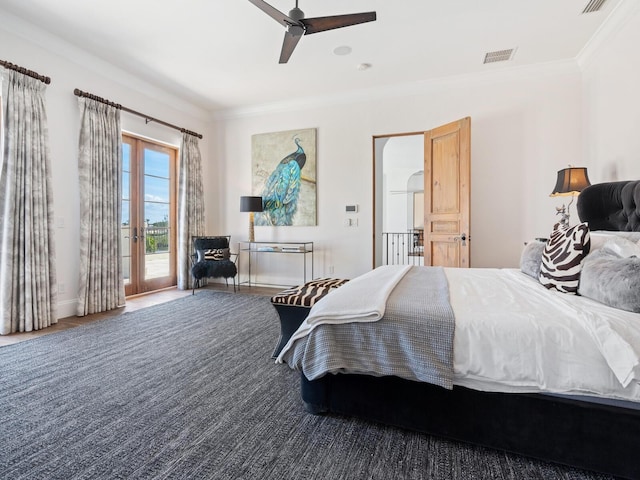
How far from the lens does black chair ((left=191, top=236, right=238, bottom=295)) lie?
4832 mm

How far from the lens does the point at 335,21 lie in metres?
2.42

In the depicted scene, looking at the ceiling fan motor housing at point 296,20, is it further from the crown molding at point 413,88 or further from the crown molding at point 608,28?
the crown molding at point 608,28

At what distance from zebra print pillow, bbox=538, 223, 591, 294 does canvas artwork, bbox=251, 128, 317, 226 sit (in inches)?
142

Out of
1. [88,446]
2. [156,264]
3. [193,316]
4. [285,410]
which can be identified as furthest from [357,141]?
[88,446]

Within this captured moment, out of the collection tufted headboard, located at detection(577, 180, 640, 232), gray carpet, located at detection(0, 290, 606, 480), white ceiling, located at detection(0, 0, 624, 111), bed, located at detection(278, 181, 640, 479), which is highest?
white ceiling, located at detection(0, 0, 624, 111)

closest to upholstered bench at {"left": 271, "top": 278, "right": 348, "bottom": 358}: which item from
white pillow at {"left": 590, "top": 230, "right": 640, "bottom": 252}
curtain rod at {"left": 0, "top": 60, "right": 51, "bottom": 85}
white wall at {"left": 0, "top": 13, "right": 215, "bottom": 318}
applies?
white pillow at {"left": 590, "top": 230, "right": 640, "bottom": 252}

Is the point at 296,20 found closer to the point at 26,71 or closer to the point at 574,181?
the point at 26,71

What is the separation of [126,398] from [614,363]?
2413 millimetres

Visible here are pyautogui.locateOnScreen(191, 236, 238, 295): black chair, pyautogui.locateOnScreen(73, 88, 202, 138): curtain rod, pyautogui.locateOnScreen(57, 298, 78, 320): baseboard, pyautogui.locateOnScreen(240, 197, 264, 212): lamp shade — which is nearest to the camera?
pyautogui.locateOnScreen(57, 298, 78, 320): baseboard

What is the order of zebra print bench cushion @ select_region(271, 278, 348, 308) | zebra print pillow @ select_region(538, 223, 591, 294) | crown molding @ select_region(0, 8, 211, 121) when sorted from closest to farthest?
zebra print pillow @ select_region(538, 223, 591, 294) → zebra print bench cushion @ select_region(271, 278, 348, 308) → crown molding @ select_region(0, 8, 211, 121)

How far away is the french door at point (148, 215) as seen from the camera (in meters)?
4.64

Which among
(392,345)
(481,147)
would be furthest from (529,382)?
(481,147)

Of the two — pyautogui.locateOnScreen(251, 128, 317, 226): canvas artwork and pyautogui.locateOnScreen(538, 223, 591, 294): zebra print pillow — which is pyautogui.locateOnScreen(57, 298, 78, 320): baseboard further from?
pyautogui.locateOnScreen(538, 223, 591, 294): zebra print pillow

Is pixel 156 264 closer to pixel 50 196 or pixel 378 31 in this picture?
pixel 50 196
